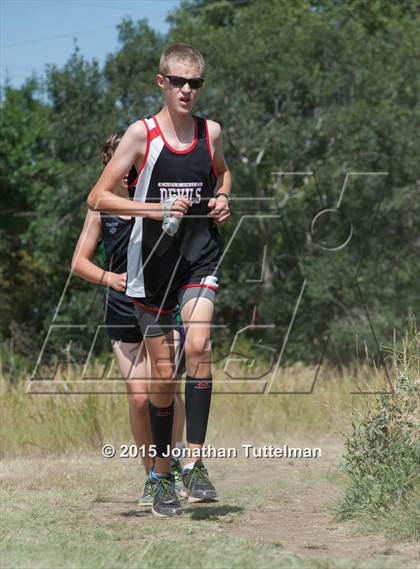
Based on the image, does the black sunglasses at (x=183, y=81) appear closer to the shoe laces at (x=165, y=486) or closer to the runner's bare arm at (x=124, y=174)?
the runner's bare arm at (x=124, y=174)

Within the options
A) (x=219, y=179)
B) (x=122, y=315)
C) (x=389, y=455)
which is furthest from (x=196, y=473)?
(x=219, y=179)

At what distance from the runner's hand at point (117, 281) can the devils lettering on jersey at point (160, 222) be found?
71cm

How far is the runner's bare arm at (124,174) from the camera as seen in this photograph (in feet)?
18.5

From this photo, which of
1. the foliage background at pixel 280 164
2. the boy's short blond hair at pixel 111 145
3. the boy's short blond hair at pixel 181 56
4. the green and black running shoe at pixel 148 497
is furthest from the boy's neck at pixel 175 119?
the foliage background at pixel 280 164

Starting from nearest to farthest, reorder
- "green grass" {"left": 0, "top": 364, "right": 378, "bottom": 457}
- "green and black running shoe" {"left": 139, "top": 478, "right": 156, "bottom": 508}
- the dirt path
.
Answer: the dirt path, "green and black running shoe" {"left": 139, "top": 478, "right": 156, "bottom": 508}, "green grass" {"left": 0, "top": 364, "right": 378, "bottom": 457}

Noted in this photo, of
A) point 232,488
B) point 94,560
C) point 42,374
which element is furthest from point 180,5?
point 94,560

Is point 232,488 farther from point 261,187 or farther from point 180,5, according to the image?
point 180,5

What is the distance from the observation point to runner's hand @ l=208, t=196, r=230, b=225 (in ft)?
18.7

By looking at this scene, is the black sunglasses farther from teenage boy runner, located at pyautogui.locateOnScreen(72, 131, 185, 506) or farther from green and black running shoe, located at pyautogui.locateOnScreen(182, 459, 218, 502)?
green and black running shoe, located at pyautogui.locateOnScreen(182, 459, 218, 502)

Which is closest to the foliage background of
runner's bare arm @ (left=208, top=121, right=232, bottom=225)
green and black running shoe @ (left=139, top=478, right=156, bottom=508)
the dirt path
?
the dirt path

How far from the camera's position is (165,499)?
230 inches

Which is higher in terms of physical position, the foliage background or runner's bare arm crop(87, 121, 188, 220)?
the foliage background

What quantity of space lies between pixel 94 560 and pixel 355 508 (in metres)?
1.74

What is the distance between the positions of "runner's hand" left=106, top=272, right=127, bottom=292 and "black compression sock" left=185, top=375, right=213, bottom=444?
1.10 m
